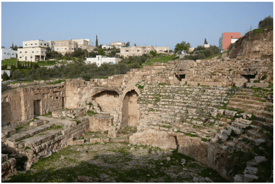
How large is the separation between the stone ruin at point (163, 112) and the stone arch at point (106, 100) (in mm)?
84

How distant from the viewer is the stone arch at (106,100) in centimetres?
1842

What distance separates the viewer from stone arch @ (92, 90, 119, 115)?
18.4m

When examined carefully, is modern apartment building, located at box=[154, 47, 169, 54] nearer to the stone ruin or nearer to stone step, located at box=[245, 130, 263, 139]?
the stone ruin

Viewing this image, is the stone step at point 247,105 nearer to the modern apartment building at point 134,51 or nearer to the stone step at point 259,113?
the stone step at point 259,113

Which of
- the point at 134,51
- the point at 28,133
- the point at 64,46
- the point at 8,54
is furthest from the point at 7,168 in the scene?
the point at 64,46

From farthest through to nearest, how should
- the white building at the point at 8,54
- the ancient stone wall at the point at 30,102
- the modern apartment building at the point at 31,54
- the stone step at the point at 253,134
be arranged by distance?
the white building at the point at 8,54 < the modern apartment building at the point at 31,54 < the ancient stone wall at the point at 30,102 < the stone step at the point at 253,134

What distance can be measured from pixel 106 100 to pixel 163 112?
6872mm

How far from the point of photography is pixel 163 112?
43.6 ft

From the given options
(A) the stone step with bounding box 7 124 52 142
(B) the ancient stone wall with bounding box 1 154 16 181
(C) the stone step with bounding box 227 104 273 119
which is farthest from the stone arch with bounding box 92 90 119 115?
(C) the stone step with bounding box 227 104 273 119

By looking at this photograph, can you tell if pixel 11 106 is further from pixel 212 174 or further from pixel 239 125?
pixel 239 125

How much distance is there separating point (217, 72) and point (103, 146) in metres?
10.0

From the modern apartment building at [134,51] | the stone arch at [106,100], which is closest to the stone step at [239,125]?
the stone arch at [106,100]

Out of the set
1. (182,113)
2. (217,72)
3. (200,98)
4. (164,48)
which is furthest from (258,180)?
(164,48)

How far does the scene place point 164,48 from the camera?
250 ft
